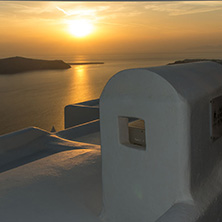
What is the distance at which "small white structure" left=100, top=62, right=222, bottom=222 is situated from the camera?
3.47m

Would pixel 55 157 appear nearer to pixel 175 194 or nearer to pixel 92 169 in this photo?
pixel 92 169

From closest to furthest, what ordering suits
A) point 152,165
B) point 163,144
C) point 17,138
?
point 163,144, point 152,165, point 17,138

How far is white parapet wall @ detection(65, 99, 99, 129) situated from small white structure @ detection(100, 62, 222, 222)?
1146 centimetres

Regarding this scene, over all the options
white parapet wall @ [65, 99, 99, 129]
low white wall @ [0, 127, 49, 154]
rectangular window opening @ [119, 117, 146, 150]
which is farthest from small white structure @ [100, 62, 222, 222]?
white parapet wall @ [65, 99, 99, 129]

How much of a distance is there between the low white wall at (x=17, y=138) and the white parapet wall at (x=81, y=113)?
230 inches

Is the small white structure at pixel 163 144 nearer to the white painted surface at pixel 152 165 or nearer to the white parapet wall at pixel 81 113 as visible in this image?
the white painted surface at pixel 152 165

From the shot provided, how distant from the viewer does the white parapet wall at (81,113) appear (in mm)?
15888

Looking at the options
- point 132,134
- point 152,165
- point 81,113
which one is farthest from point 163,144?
point 81,113

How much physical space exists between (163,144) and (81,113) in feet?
43.1

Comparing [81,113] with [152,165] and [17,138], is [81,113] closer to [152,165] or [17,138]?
[17,138]

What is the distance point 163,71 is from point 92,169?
3.10m

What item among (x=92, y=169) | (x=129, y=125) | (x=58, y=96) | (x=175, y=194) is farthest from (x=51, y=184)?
(x=58, y=96)

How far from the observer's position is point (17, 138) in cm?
943

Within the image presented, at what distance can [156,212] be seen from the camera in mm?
3859
